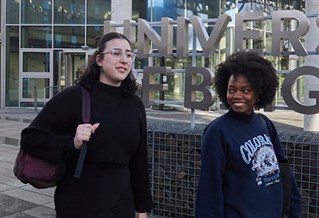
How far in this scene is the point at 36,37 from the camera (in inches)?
758

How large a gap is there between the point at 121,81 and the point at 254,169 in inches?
35.1

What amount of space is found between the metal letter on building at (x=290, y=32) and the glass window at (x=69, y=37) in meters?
14.9

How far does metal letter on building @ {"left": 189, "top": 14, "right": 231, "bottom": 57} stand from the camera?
5273 millimetres

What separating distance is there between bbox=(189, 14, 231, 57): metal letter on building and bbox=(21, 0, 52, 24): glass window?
49.2ft

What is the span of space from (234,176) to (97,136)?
2.46 ft

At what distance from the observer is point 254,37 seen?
5.15 metres

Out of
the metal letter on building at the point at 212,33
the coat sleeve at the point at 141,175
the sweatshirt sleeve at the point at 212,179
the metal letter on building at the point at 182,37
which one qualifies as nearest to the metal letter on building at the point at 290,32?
the metal letter on building at the point at 212,33

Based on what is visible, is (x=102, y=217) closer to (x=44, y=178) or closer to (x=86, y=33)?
(x=44, y=178)

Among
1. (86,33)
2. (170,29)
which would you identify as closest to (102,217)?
(170,29)

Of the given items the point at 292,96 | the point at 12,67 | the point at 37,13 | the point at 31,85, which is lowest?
the point at 292,96

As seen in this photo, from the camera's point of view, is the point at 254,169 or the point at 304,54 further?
the point at 304,54

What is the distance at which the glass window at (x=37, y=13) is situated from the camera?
19188 mm

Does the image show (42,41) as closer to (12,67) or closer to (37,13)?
(37,13)

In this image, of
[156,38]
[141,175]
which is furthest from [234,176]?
[156,38]
